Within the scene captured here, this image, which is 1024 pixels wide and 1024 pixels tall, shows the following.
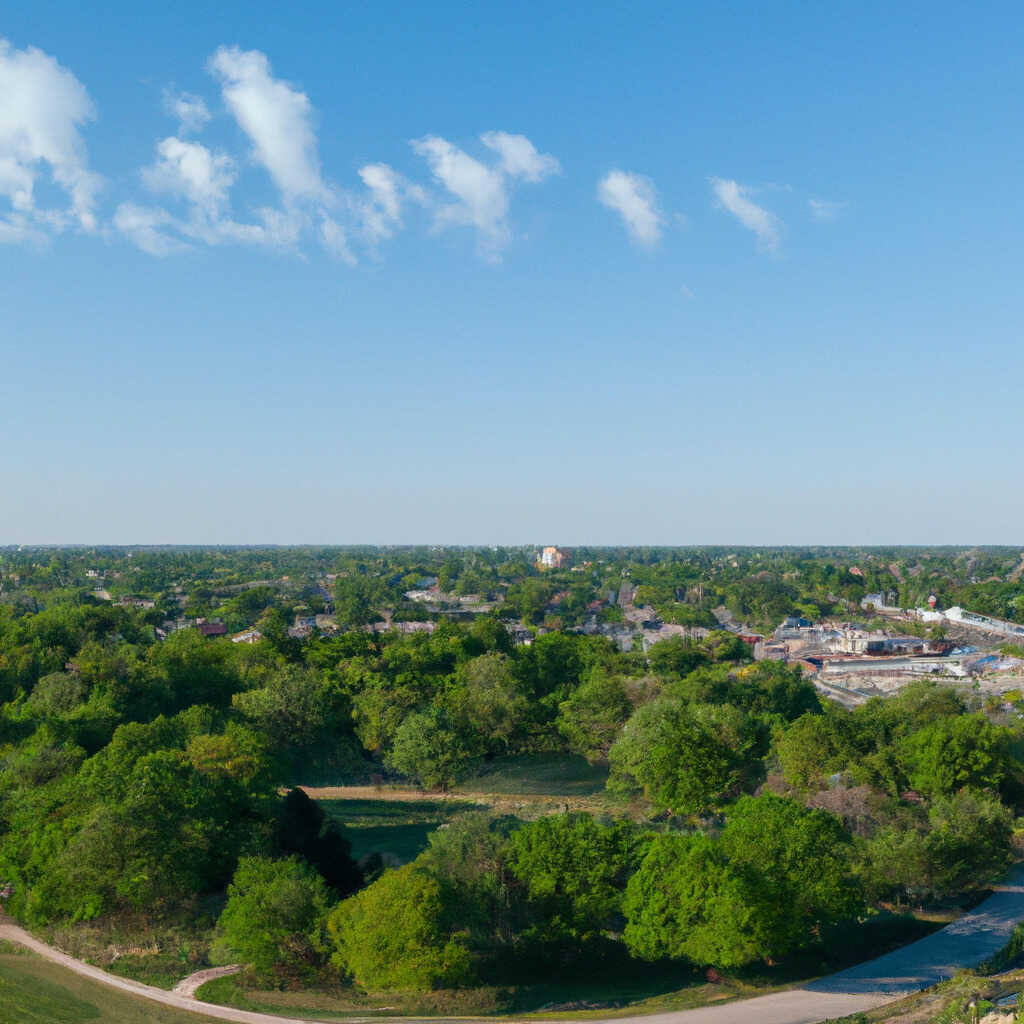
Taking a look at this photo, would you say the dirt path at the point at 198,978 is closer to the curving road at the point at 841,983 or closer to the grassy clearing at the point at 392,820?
the curving road at the point at 841,983

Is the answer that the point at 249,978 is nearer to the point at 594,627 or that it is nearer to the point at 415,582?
the point at 594,627

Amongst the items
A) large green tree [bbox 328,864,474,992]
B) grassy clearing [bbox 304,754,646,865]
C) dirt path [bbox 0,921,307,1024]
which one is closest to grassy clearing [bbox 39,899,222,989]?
dirt path [bbox 0,921,307,1024]

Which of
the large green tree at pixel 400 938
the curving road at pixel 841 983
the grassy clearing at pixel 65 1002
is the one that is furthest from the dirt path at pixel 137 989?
the large green tree at pixel 400 938

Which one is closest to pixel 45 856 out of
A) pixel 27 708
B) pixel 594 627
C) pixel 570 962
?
pixel 570 962

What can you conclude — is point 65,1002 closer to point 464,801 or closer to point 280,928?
point 280,928

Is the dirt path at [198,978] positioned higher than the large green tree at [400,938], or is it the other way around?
the large green tree at [400,938]

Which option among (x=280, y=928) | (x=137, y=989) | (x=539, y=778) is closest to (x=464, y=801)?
(x=539, y=778)

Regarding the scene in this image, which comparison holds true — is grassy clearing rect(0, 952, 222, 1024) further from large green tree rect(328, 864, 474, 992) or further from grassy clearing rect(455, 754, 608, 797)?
grassy clearing rect(455, 754, 608, 797)

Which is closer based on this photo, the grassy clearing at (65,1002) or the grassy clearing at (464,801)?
the grassy clearing at (65,1002)
